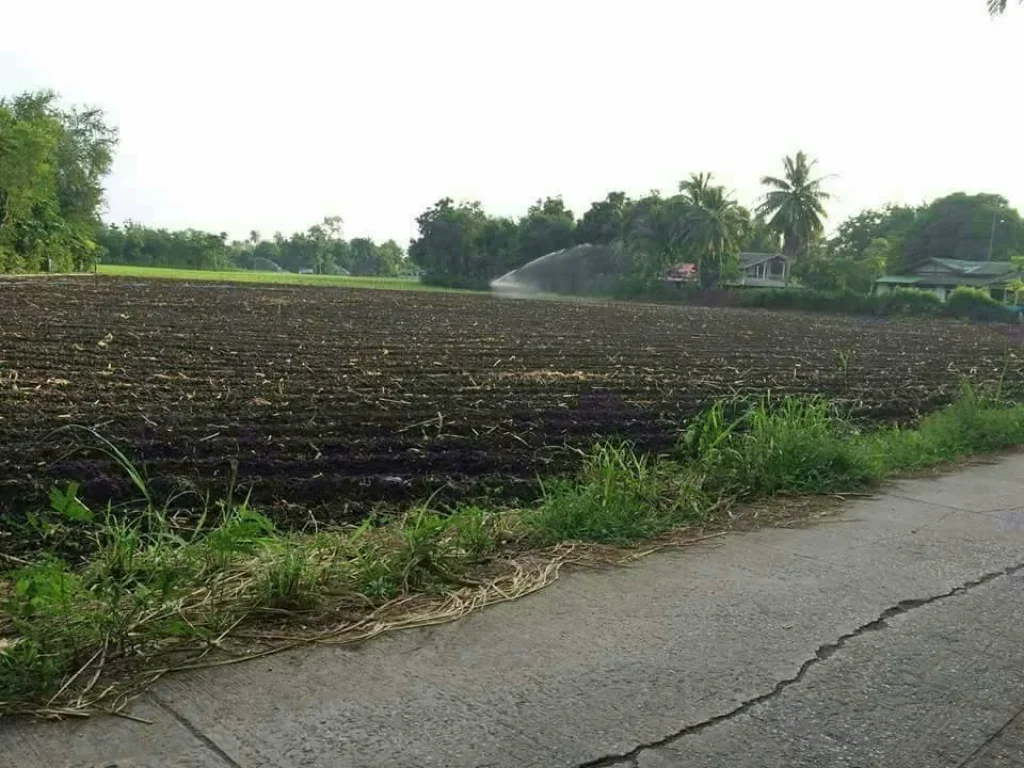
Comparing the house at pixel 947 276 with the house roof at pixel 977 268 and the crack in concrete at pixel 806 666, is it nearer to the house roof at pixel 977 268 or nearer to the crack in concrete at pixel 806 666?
the house roof at pixel 977 268

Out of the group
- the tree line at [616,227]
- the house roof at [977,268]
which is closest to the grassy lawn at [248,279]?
the tree line at [616,227]

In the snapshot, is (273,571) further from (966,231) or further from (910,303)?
(966,231)

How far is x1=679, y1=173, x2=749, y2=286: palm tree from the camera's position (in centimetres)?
5738

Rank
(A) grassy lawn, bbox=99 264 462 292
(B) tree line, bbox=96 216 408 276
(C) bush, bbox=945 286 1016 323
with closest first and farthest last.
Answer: (C) bush, bbox=945 286 1016 323, (A) grassy lawn, bbox=99 264 462 292, (B) tree line, bbox=96 216 408 276

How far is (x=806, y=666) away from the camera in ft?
10.3

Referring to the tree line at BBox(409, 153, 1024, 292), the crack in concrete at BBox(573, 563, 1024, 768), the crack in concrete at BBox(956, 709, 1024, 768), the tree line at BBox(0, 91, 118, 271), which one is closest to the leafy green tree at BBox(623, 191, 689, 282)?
the tree line at BBox(409, 153, 1024, 292)

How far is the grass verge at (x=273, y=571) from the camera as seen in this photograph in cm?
292

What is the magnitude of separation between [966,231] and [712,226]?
27500mm

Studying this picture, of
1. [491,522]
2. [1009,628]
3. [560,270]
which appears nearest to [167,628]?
[491,522]

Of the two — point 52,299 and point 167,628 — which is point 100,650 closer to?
point 167,628

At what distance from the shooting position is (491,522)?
469 cm

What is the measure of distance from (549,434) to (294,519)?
3.34 m

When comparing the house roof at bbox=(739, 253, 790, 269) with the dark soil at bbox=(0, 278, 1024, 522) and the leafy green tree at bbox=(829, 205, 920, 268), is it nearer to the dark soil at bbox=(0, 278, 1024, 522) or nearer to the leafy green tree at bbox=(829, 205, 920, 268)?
the leafy green tree at bbox=(829, 205, 920, 268)

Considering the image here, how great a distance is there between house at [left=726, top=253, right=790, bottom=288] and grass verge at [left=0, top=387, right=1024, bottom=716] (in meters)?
65.7
